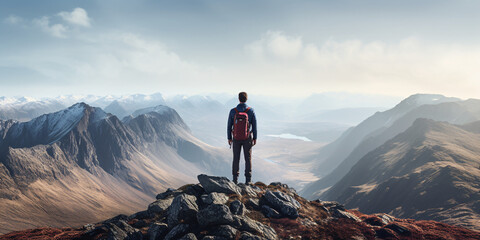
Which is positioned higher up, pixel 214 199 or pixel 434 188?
pixel 214 199

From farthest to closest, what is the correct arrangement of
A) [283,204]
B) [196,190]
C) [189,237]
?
[196,190] → [283,204] → [189,237]

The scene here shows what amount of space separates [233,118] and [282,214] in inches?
340

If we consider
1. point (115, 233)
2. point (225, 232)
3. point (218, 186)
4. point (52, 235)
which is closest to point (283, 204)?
point (218, 186)

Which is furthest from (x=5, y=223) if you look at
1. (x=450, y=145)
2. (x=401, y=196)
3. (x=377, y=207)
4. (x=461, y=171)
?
(x=450, y=145)

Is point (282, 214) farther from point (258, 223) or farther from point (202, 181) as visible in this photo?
point (202, 181)

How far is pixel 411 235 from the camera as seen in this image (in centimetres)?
2019

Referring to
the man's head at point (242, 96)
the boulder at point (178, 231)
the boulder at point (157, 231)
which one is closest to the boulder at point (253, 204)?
the boulder at point (178, 231)

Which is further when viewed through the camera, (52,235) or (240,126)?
(52,235)

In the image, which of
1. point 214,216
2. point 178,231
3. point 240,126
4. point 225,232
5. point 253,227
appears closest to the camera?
point 225,232

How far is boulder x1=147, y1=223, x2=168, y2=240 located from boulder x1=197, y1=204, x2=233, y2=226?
235cm

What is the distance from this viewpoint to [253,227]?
1659cm

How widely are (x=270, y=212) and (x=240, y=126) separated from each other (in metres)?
7.14

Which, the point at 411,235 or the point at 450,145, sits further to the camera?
Answer: the point at 450,145

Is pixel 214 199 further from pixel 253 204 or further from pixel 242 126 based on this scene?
pixel 242 126
